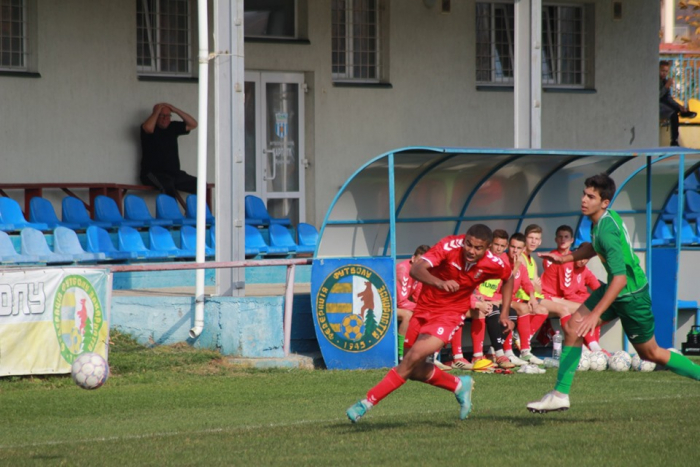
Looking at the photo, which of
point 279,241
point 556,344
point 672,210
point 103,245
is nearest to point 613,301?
point 556,344

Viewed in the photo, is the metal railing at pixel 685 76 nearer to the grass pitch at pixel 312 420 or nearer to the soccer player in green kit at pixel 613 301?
the grass pitch at pixel 312 420

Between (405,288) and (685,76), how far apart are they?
53.0ft

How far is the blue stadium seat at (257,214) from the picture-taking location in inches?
732

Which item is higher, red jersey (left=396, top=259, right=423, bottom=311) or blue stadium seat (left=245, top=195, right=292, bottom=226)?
blue stadium seat (left=245, top=195, right=292, bottom=226)

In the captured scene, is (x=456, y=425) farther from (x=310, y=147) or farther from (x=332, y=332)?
(x=310, y=147)

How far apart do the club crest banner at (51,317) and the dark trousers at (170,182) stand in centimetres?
583

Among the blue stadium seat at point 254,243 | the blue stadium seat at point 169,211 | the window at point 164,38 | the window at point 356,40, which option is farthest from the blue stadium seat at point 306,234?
the window at point 164,38

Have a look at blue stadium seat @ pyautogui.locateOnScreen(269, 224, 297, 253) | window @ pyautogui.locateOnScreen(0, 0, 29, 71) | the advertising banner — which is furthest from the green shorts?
window @ pyautogui.locateOnScreen(0, 0, 29, 71)

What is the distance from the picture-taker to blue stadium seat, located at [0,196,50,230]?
51.7 ft

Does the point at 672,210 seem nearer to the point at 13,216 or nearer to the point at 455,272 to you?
the point at 13,216

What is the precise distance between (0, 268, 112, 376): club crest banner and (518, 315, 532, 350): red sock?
5.06m

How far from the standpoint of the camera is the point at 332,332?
522 inches

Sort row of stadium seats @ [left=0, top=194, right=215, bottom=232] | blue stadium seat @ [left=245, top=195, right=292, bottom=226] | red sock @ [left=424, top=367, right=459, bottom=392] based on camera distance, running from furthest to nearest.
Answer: blue stadium seat @ [left=245, top=195, right=292, bottom=226], row of stadium seats @ [left=0, top=194, right=215, bottom=232], red sock @ [left=424, top=367, right=459, bottom=392]

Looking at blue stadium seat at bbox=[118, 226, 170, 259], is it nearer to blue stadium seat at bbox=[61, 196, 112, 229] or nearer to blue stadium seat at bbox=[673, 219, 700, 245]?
blue stadium seat at bbox=[61, 196, 112, 229]
